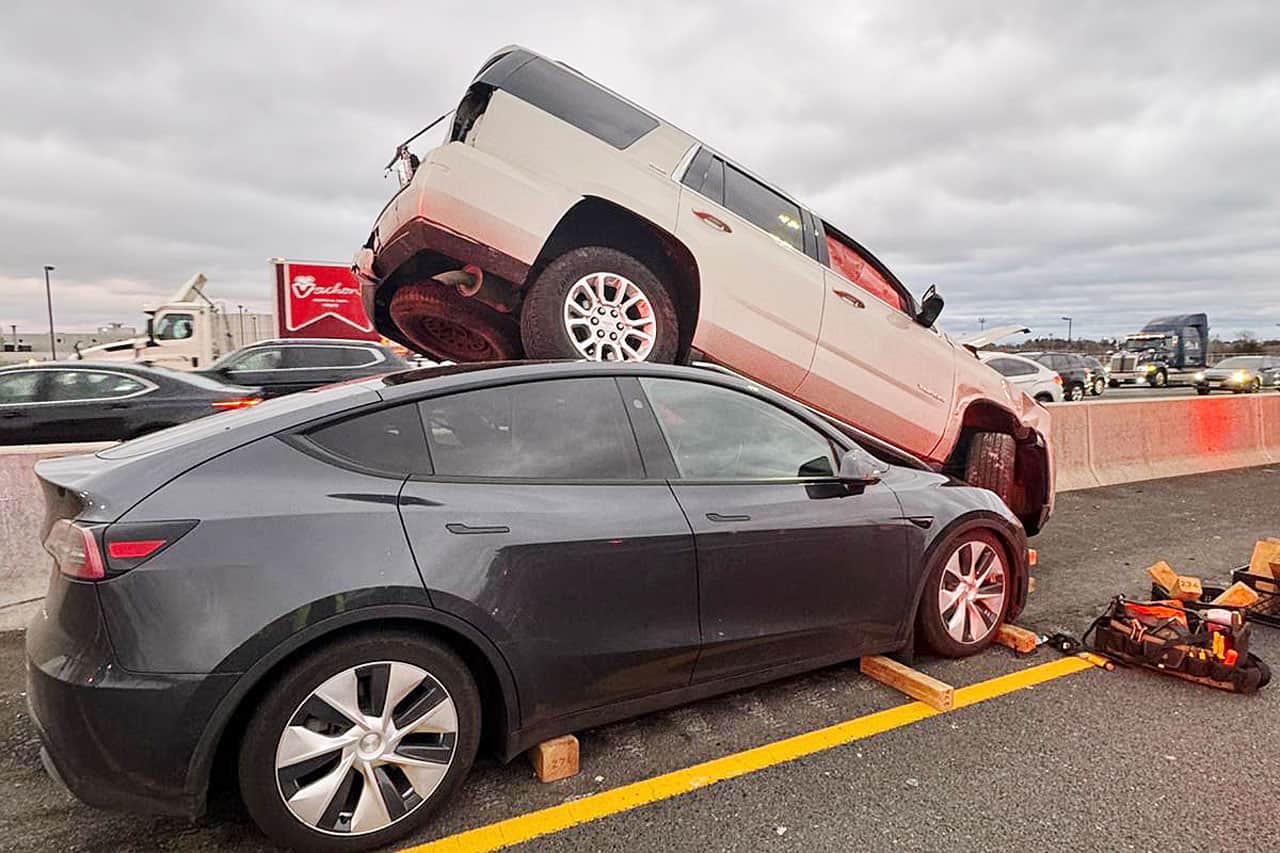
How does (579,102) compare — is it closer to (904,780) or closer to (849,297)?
(849,297)

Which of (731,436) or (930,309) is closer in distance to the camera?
(731,436)

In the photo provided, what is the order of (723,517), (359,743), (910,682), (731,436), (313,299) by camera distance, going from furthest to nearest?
(313,299)
(910,682)
(731,436)
(723,517)
(359,743)

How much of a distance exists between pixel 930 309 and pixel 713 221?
5.54ft

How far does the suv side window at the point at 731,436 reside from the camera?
9.70 feet

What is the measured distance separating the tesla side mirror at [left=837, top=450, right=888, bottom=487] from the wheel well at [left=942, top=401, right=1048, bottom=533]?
2123mm

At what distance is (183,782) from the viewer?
2.05m

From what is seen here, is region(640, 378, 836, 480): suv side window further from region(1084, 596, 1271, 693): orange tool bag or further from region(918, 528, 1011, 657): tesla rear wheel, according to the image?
region(1084, 596, 1271, 693): orange tool bag

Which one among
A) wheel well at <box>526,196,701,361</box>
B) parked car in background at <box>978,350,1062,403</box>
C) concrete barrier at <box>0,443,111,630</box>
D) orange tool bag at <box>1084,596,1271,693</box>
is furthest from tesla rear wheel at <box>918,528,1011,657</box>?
parked car in background at <box>978,350,1062,403</box>

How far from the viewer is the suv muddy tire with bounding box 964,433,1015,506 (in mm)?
5016

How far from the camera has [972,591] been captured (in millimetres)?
3668

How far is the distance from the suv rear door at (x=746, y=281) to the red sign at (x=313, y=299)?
12.7 m

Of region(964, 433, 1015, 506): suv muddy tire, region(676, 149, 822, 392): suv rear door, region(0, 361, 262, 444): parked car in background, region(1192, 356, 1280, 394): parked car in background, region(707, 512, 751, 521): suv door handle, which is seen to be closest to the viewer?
region(707, 512, 751, 521): suv door handle

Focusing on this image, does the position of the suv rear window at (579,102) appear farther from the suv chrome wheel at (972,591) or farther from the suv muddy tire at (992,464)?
the suv muddy tire at (992,464)

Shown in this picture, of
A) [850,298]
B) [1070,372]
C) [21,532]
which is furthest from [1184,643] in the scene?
[1070,372]
